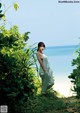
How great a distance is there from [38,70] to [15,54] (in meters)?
1.65

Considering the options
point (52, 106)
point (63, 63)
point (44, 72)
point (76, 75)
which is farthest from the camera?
point (63, 63)

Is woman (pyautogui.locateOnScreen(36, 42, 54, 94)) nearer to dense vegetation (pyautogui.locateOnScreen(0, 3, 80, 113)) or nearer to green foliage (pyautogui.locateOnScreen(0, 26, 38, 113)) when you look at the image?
dense vegetation (pyautogui.locateOnScreen(0, 3, 80, 113))

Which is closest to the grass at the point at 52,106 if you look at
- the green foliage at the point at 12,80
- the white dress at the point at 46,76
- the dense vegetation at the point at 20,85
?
the dense vegetation at the point at 20,85

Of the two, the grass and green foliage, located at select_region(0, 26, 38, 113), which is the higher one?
green foliage, located at select_region(0, 26, 38, 113)

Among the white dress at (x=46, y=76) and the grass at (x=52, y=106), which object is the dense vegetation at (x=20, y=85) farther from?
the white dress at (x=46, y=76)

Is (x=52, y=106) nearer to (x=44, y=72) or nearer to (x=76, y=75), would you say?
(x=76, y=75)

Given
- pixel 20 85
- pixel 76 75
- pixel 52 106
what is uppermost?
pixel 76 75

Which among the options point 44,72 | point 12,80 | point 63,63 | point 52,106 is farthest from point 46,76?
point 63,63

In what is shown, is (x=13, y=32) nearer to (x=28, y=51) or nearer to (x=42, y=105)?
(x=28, y=51)

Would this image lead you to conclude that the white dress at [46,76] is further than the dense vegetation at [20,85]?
Yes

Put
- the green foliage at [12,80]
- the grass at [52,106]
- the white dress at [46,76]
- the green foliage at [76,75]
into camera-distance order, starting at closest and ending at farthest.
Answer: the green foliage at [12,80]
the green foliage at [76,75]
the grass at [52,106]
the white dress at [46,76]

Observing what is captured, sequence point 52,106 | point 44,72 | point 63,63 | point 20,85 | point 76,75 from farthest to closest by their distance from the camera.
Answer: point 63,63 → point 44,72 → point 52,106 → point 76,75 → point 20,85

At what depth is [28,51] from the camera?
9047 millimetres

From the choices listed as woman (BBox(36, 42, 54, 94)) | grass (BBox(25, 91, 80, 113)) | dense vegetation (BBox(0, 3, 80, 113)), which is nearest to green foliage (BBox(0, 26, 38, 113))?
dense vegetation (BBox(0, 3, 80, 113))
